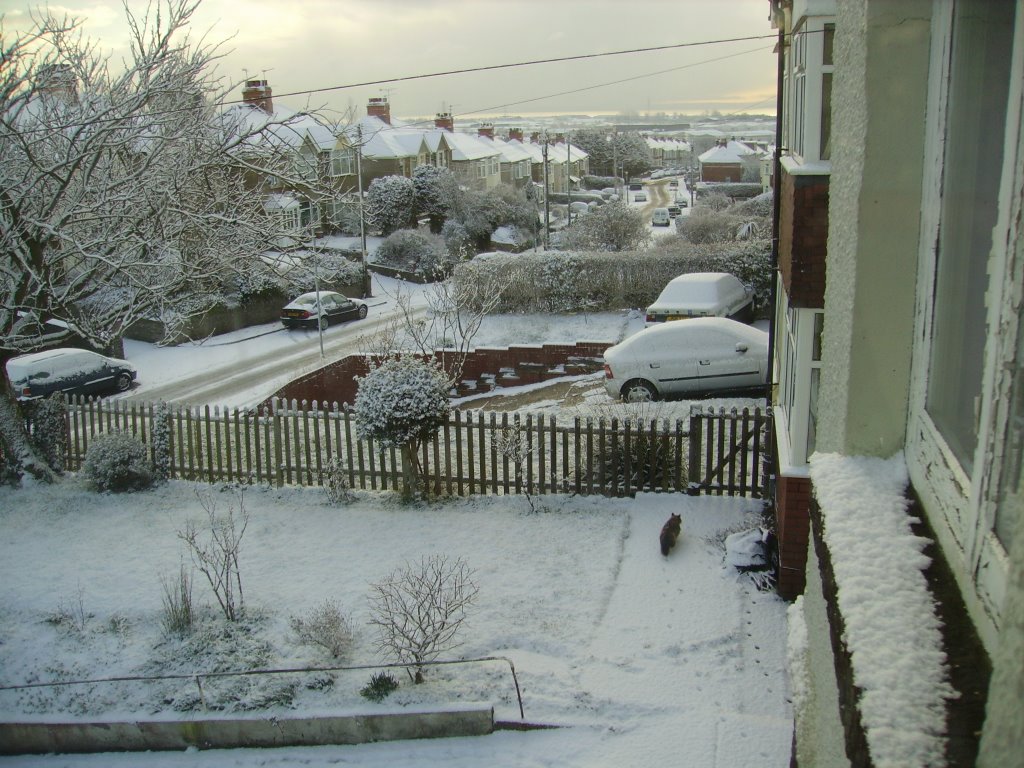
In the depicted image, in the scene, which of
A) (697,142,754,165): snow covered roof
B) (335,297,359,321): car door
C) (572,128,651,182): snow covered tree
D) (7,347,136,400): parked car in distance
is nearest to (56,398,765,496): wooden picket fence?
(7,347,136,400): parked car in distance

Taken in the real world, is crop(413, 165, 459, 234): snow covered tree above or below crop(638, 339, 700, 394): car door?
above

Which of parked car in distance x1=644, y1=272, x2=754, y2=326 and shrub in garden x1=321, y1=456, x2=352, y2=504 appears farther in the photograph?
parked car in distance x1=644, y1=272, x2=754, y2=326

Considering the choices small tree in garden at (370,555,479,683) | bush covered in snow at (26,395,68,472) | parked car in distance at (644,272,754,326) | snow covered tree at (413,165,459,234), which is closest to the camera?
small tree in garden at (370,555,479,683)

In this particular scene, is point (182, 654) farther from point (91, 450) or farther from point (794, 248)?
point (794, 248)

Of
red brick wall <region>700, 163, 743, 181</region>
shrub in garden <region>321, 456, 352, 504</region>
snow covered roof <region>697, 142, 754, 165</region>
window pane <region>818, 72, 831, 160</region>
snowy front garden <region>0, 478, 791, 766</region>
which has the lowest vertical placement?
snowy front garden <region>0, 478, 791, 766</region>

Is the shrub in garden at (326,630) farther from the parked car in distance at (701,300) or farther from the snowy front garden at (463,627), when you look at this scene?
the parked car in distance at (701,300)

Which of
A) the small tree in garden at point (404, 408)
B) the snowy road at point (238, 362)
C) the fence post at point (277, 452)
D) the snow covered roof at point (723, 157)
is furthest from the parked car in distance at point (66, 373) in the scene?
the snow covered roof at point (723, 157)

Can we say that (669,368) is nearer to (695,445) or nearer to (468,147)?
(695,445)

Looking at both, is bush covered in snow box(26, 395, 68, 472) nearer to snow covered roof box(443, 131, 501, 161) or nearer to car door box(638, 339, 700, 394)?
car door box(638, 339, 700, 394)

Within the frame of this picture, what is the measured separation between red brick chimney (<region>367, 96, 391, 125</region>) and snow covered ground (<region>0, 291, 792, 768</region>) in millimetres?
37993

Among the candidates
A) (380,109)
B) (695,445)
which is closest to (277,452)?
(695,445)

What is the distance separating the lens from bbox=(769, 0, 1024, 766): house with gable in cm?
140

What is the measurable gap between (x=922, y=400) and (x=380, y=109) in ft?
156

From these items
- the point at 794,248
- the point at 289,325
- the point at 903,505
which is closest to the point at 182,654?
the point at 794,248
